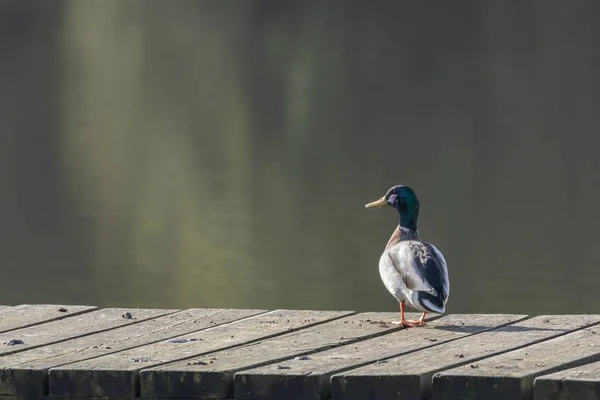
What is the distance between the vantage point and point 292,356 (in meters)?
4.23

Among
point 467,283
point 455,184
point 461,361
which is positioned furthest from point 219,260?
point 461,361

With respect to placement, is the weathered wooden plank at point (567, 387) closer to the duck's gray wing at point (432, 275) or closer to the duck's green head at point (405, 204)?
the duck's gray wing at point (432, 275)

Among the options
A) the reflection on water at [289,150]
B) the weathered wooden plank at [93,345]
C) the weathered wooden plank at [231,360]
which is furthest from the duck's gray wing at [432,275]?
the reflection on water at [289,150]

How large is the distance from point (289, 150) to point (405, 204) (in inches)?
584

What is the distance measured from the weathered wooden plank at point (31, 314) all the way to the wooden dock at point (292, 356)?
1 centimetres

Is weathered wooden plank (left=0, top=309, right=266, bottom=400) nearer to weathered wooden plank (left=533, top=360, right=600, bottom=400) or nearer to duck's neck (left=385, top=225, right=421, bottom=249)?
duck's neck (left=385, top=225, right=421, bottom=249)

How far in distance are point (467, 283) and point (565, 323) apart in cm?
646

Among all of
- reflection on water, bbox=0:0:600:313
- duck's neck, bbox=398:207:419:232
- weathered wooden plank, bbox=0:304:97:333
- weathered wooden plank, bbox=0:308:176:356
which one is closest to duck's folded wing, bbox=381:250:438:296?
duck's neck, bbox=398:207:419:232

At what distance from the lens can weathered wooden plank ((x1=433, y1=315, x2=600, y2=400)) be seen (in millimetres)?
3740

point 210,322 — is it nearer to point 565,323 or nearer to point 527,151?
point 565,323

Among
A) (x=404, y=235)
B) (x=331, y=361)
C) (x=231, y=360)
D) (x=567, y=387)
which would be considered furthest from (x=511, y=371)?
(x=404, y=235)

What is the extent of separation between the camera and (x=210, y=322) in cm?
501

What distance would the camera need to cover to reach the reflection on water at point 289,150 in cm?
1179

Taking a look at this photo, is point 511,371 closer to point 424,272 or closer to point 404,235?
point 424,272
